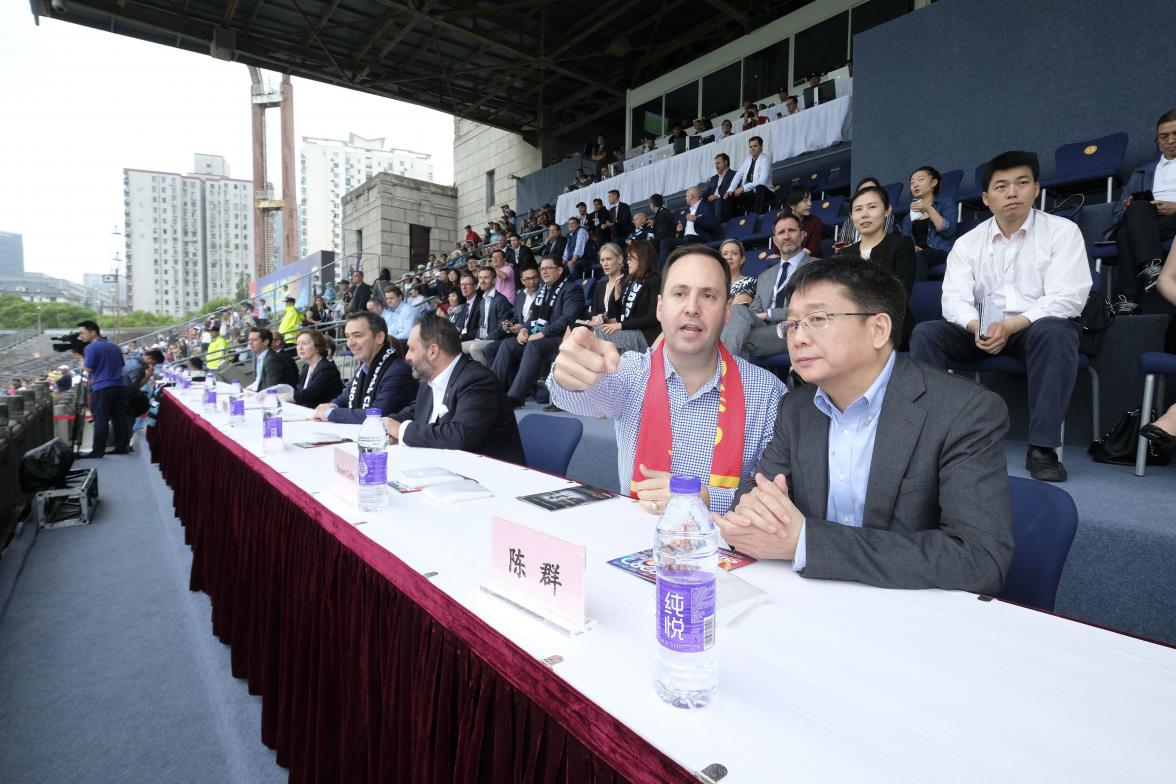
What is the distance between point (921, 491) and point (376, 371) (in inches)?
115

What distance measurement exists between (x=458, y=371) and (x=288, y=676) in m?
1.20

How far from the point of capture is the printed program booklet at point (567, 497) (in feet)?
4.16

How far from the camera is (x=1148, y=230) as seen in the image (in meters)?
2.44

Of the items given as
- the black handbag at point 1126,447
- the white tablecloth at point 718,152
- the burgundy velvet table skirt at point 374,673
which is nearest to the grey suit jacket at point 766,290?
the black handbag at point 1126,447

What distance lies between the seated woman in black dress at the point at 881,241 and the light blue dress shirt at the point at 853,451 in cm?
178

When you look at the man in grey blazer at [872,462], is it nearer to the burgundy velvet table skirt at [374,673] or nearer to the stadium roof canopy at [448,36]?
the burgundy velvet table skirt at [374,673]

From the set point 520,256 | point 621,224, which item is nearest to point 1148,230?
point 621,224

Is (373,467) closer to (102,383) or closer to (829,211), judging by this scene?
(829,211)

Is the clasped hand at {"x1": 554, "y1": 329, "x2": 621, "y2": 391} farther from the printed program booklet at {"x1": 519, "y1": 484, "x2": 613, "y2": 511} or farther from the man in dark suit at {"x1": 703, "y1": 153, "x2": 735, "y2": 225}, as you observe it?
the man in dark suit at {"x1": 703, "y1": 153, "x2": 735, "y2": 225}

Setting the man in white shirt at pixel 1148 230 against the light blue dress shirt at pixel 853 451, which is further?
the man in white shirt at pixel 1148 230

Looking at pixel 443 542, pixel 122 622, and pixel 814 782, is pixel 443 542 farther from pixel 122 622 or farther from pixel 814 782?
pixel 122 622

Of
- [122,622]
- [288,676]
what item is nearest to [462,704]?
[288,676]

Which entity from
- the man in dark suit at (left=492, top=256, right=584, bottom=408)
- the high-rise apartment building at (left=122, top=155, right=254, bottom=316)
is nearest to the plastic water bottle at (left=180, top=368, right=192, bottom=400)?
the man in dark suit at (left=492, top=256, right=584, bottom=408)

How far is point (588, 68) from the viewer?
455 inches
